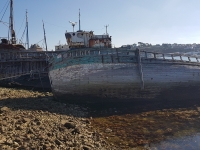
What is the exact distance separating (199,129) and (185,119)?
136 centimetres

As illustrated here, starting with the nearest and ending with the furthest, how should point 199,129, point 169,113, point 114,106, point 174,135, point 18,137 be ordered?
point 18,137
point 174,135
point 199,129
point 169,113
point 114,106

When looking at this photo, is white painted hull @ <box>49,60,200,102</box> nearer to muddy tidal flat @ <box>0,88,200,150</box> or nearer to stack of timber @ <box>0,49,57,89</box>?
muddy tidal flat @ <box>0,88,200,150</box>

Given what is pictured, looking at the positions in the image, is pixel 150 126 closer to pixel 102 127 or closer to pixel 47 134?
pixel 102 127

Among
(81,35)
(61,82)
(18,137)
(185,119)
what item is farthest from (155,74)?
(81,35)

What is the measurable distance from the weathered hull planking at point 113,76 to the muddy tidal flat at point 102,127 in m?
0.79

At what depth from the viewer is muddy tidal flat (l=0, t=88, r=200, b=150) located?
6.76 meters

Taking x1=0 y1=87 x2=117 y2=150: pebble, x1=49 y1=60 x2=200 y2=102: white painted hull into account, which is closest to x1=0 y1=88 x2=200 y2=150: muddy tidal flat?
x1=0 y1=87 x2=117 y2=150: pebble

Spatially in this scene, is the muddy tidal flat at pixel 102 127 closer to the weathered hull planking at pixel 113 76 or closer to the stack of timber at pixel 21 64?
the weathered hull planking at pixel 113 76

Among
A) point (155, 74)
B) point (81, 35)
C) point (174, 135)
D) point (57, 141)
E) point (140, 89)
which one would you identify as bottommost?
point (174, 135)

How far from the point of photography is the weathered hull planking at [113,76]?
1254 cm

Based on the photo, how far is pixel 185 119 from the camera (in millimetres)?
10453

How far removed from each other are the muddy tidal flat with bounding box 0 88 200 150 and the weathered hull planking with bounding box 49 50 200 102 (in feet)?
2.58

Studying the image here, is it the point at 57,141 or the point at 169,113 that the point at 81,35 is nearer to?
the point at 169,113

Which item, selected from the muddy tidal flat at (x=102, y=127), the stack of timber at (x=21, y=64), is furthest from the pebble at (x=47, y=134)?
the stack of timber at (x=21, y=64)
